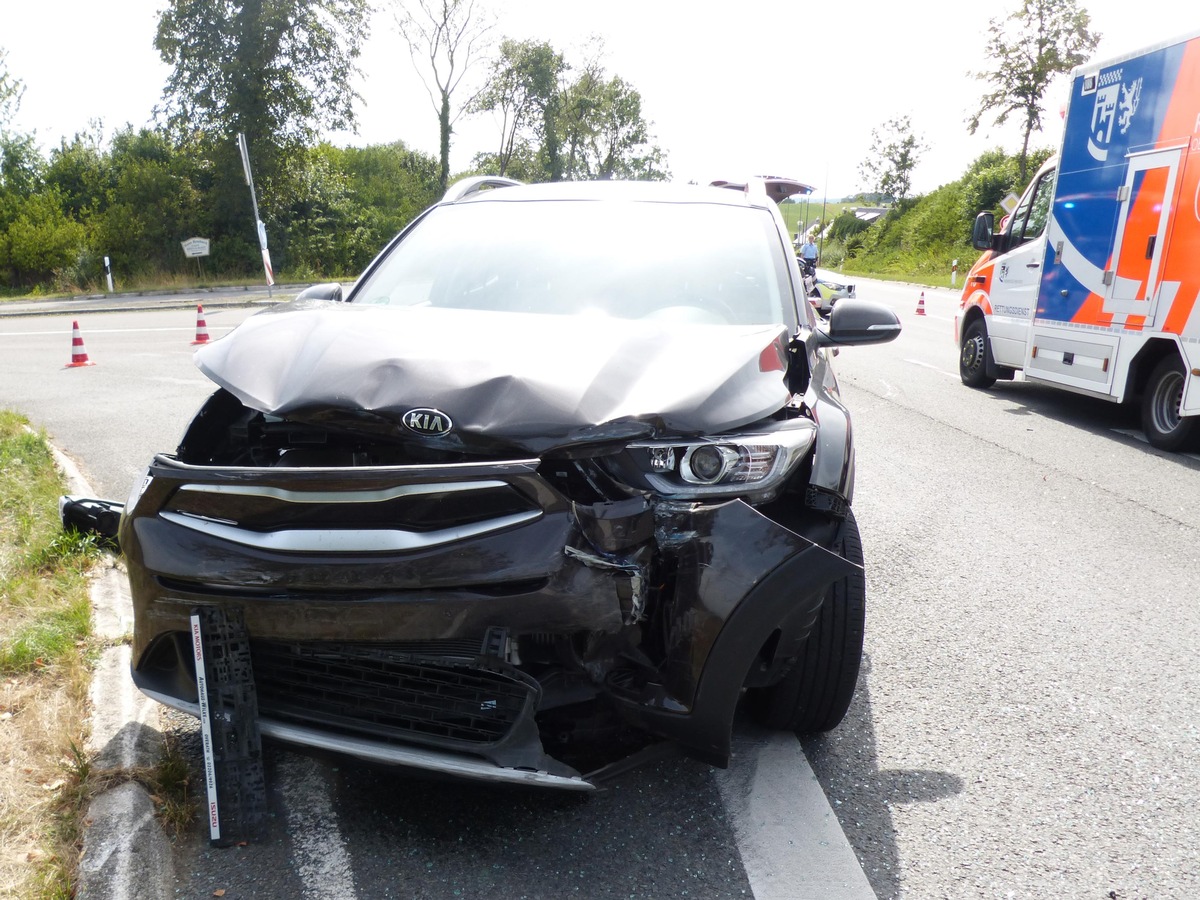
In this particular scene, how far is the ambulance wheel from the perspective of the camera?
7.61 metres

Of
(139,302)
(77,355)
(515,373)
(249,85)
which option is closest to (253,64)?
(249,85)

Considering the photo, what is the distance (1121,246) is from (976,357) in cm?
304

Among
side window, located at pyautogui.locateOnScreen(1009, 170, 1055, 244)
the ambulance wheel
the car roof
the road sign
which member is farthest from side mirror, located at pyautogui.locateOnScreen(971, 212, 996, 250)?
the road sign

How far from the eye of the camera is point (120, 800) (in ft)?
8.21

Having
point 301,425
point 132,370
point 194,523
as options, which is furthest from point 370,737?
point 132,370

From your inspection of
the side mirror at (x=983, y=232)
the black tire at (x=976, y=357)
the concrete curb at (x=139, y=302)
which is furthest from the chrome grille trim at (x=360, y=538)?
the concrete curb at (x=139, y=302)

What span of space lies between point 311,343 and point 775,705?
1.76 meters

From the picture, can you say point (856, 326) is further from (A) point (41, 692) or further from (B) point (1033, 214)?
(B) point (1033, 214)

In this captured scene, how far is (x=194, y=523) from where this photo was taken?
7.59 feet

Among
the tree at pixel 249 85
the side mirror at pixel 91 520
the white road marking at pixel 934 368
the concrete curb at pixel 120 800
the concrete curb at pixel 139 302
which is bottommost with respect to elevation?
the concrete curb at pixel 139 302

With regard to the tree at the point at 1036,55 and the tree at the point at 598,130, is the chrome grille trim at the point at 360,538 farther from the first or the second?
the tree at the point at 598,130

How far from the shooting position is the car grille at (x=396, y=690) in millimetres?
2232

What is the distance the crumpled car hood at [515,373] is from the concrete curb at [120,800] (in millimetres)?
1118

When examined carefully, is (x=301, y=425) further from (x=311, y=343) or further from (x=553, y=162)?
(x=553, y=162)
